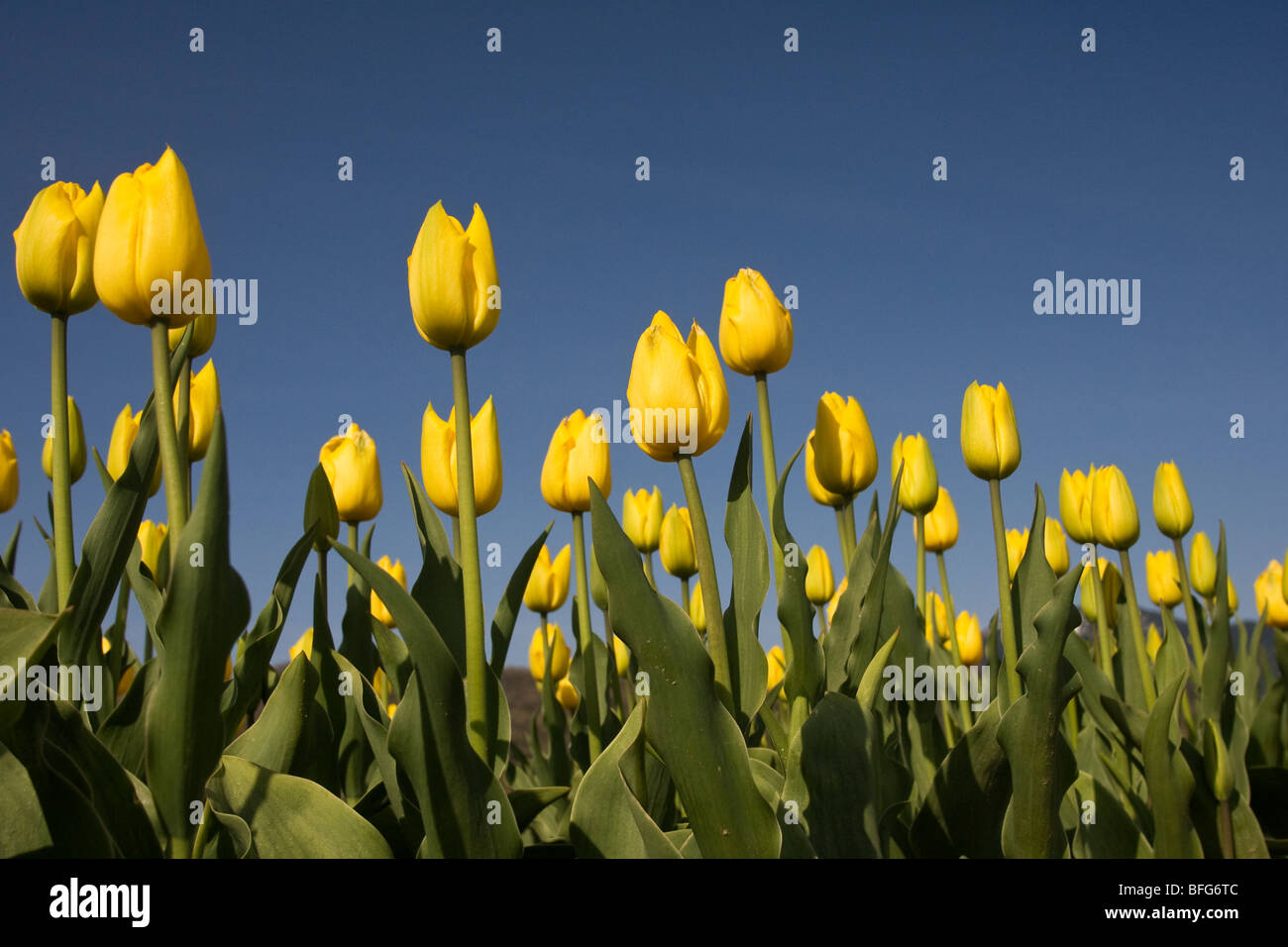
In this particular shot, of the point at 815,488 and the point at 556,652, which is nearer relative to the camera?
the point at 815,488

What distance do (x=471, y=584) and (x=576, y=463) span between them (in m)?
0.92

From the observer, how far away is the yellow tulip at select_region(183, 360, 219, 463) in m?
1.93

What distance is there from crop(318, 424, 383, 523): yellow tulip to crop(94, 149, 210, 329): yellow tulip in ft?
2.56

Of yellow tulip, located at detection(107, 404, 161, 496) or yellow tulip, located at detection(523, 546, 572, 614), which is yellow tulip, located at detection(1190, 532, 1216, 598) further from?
yellow tulip, located at detection(107, 404, 161, 496)

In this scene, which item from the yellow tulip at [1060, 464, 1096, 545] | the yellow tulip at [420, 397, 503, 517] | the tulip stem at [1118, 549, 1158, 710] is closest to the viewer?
the yellow tulip at [420, 397, 503, 517]

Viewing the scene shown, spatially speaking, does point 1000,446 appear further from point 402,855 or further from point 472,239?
point 402,855

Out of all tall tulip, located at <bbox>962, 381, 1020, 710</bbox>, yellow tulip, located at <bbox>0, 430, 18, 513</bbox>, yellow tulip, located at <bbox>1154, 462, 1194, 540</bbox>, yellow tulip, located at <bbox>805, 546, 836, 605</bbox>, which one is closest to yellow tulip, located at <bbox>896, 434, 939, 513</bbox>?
tall tulip, located at <bbox>962, 381, 1020, 710</bbox>

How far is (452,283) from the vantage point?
1406 millimetres

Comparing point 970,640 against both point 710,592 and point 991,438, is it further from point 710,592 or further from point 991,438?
point 710,592

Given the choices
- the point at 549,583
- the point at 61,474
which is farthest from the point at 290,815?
the point at 549,583

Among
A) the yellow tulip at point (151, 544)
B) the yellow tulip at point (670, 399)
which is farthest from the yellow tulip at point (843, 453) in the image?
the yellow tulip at point (151, 544)

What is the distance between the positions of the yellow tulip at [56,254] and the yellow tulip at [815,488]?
1.49 metres

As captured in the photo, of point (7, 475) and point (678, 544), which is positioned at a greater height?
point (7, 475)
